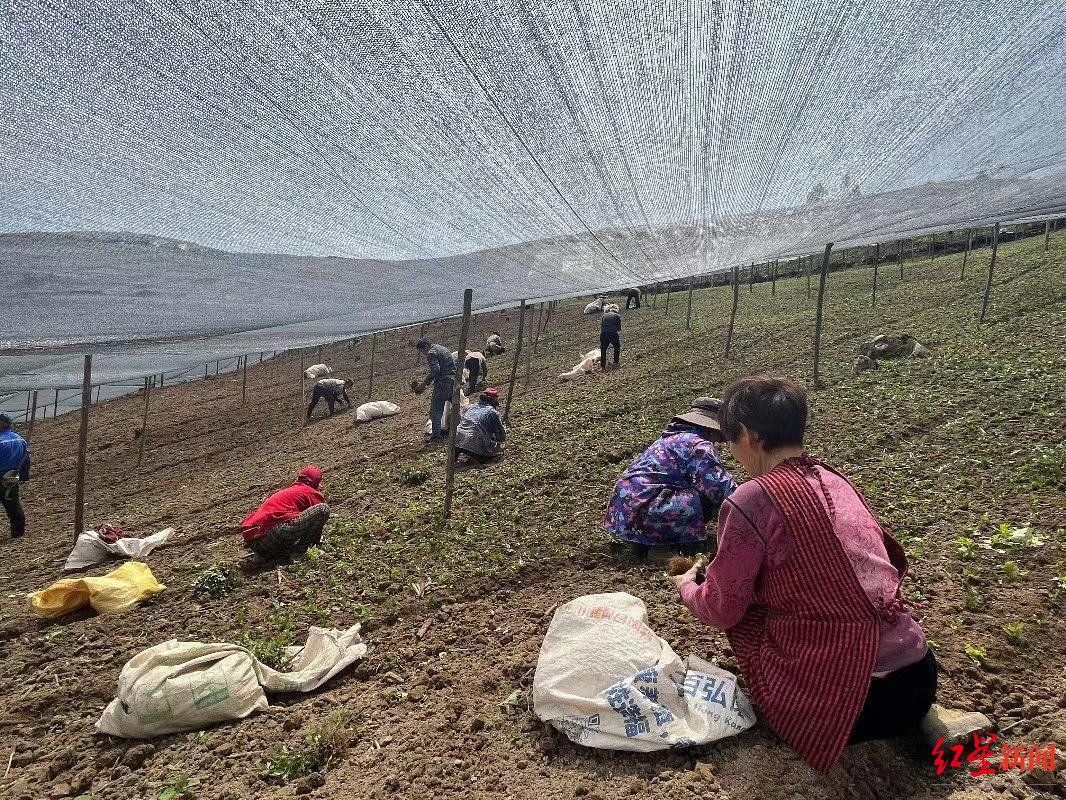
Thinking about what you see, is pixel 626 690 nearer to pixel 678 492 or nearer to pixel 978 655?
pixel 978 655

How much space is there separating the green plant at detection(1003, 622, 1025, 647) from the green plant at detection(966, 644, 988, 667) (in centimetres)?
16

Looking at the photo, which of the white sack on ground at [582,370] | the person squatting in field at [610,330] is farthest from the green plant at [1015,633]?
the white sack on ground at [582,370]

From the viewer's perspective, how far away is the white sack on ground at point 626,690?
1904 millimetres

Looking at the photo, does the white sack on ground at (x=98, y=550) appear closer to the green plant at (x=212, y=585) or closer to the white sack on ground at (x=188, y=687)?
the green plant at (x=212, y=585)

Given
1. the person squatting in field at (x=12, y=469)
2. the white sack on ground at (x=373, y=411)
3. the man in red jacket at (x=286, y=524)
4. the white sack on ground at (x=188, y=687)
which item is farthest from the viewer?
the white sack on ground at (x=373, y=411)

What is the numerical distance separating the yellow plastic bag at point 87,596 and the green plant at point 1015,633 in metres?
5.23

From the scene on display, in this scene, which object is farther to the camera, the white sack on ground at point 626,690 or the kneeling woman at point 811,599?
the white sack on ground at point 626,690

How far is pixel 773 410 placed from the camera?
1787 mm

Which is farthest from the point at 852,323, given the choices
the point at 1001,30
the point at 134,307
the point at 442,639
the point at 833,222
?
the point at 134,307

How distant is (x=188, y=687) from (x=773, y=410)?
2759 mm

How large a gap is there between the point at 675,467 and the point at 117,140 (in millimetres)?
3224

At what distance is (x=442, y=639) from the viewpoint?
3053 millimetres

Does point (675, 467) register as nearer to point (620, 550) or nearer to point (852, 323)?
point (620, 550)

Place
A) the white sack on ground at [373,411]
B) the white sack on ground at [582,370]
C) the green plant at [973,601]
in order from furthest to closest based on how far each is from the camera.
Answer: the white sack on ground at [582,370] < the white sack on ground at [373,411] < the green plant at [973,601]
